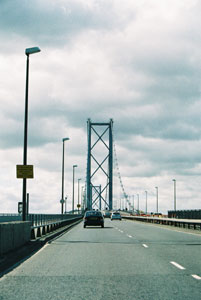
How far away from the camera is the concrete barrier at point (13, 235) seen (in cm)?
1441

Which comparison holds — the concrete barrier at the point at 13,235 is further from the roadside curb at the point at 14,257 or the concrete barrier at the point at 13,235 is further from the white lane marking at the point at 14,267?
the white lane marking at the point at 14,267

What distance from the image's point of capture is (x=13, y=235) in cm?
1641

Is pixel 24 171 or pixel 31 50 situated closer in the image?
pixel 24 171

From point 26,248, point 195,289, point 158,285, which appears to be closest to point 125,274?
point 158,285

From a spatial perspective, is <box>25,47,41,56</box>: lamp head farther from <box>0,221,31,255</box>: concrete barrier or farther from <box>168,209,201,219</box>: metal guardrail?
<box>168,209,201,219</box>: metal guardrail

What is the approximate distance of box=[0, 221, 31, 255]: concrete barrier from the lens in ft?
47.3

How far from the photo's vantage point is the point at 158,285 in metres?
9.34

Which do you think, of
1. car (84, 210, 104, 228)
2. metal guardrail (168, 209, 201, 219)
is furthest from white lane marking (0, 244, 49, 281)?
metal guardrail (168, 209, 201, 219)

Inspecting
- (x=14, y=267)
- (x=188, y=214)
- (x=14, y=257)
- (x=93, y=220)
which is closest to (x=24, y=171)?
(x=14, y=257)

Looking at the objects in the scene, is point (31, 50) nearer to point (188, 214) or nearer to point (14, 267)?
point (14, 267)

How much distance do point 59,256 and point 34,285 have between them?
6.04 meters

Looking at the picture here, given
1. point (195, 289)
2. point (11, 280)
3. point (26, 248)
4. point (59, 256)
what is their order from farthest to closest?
point (26, 248), point (59, 256), point (11, 280), point (195, 289)

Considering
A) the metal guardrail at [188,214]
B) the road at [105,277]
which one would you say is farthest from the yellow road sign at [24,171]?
the metal guardrail at [188,214]

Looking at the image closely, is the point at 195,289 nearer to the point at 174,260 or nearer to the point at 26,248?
the point at 174,260
